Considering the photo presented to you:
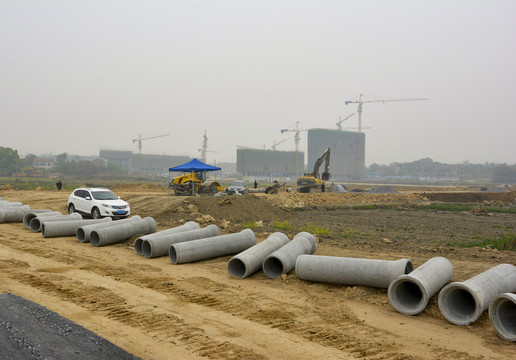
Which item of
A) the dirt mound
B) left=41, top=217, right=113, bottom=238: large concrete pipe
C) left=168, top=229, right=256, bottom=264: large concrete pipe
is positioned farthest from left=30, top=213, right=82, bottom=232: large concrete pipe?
the dirt mound

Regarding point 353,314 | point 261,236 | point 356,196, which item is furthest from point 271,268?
point 356,196

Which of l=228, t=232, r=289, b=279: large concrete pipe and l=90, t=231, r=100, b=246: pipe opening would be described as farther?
l=90, t=231, r=100, b=246: pipe opening

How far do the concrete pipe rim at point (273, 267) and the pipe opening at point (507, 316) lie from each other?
16.0 ft

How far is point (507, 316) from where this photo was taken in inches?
302

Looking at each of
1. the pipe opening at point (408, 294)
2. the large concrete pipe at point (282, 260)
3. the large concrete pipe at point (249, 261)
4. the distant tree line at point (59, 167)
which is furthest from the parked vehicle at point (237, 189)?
the distant tree line at point (59, 167)

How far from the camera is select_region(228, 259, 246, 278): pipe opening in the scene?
37.6 feet

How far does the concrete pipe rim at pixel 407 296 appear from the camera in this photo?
838 centimetres

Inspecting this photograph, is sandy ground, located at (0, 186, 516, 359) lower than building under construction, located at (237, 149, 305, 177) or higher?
lower

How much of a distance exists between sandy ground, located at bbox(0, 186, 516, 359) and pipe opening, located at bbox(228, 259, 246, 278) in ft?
0.65

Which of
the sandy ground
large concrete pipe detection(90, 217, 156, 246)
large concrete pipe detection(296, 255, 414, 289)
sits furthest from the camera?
large concrete pipe detection(90, 217, 156, 246)

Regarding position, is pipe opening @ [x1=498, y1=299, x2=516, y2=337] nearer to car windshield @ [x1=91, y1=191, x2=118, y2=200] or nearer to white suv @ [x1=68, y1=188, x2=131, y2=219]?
white suv @ [x1=68, y1=188, x2=131, y2=219]

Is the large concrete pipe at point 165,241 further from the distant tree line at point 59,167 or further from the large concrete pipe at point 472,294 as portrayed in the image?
the distant tree line at point 59,167

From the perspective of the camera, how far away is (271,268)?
11.5 m

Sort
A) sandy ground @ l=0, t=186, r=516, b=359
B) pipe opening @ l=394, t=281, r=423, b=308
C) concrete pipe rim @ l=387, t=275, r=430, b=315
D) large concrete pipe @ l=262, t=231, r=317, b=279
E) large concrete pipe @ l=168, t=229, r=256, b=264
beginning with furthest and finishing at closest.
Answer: large concrete pipe @ l=168, t=229, r=256, b=264 < large concrete pipe @ l=262, t=231, r=317, b=279 < pipe opening @ l=394, t=281, r=423, b=308 < concrete pipe rim @ l=387, t=275, r=430, b=315 < sandy ground @ l=0, t=186, r=516, b=359
